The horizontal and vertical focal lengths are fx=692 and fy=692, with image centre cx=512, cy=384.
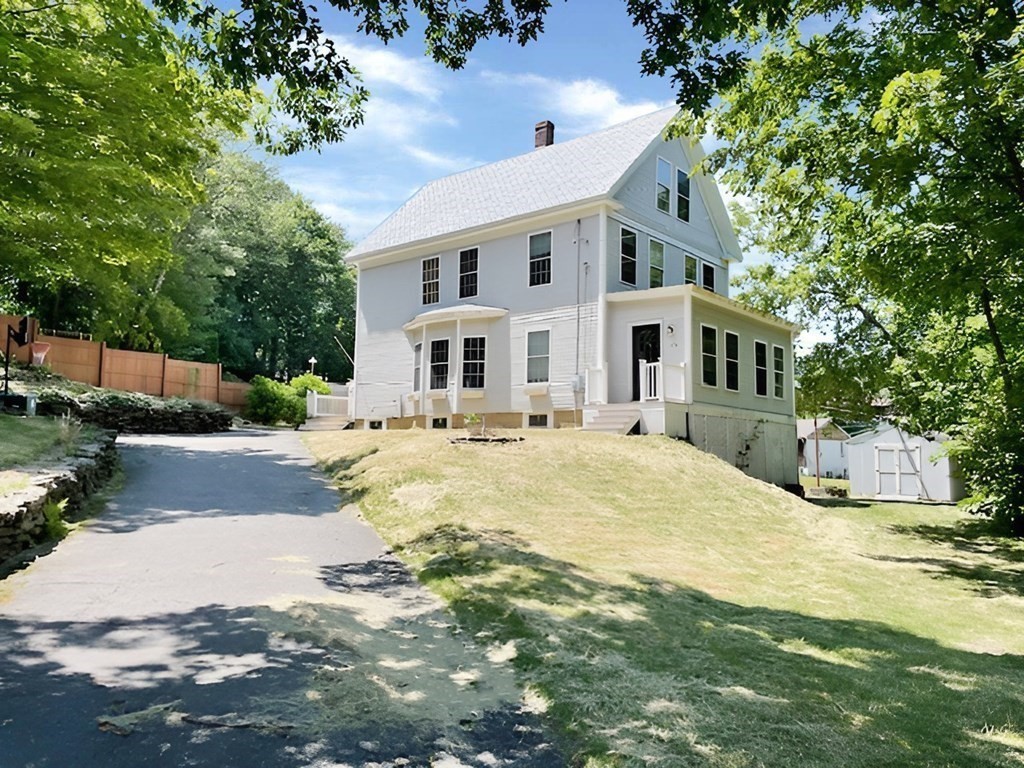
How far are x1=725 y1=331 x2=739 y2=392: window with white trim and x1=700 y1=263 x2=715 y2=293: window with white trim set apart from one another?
3.56 metres

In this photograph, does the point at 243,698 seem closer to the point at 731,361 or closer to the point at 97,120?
the point at 97,120

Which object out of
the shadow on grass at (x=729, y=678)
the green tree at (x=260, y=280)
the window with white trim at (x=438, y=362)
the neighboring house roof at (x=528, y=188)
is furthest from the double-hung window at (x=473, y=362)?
the green tree at (x=260, y=280)

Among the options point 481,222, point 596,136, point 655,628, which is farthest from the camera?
point 596,136

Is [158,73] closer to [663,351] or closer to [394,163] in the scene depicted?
[394,163]

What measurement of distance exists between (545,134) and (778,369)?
11.1 metres

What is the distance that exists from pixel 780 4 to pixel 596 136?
56.5 feet

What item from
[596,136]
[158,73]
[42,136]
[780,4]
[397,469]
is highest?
[596,136]

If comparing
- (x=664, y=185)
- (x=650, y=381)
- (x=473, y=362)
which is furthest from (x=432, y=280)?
A: (x=650, y=381)

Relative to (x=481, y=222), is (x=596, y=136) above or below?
above

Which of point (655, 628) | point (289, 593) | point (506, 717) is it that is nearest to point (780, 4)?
point (655, 628)

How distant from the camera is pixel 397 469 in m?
11.5

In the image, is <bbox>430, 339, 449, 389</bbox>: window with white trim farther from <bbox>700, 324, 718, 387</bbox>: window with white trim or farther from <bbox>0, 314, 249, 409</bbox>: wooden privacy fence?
<bbox>0, 314, 249, 409</bbox>: wooden privacy fence

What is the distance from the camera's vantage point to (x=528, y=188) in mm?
20359

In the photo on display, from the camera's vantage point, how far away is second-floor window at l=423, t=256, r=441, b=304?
69.3 feet
